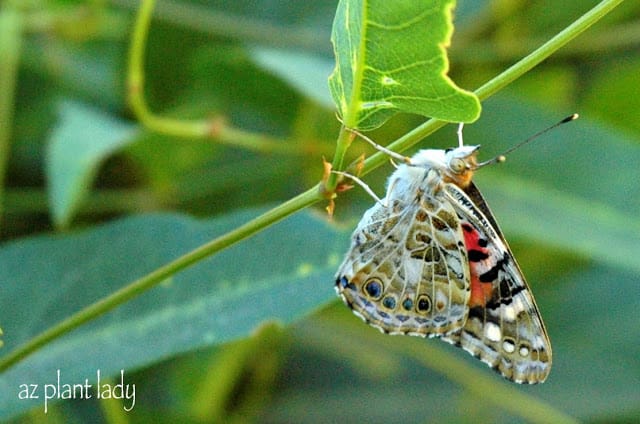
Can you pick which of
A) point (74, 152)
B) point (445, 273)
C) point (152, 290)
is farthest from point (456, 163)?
point (74, 152)

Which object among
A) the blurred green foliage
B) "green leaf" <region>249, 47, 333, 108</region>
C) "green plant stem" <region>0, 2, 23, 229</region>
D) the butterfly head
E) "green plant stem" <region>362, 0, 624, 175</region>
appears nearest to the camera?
"green plant stem" <region>362, 0, 624, 175</region>

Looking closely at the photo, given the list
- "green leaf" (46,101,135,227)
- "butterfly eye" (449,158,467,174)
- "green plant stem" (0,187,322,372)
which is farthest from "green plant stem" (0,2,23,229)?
"butterfly eye" (449,158,467,174)

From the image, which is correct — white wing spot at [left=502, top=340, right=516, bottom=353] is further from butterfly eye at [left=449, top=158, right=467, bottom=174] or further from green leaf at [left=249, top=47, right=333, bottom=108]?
green leaf at [left=249, top=47, right=333, bottom=108]

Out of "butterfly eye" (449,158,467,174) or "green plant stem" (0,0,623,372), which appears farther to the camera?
"butterfly eye" (449,158,467,174)

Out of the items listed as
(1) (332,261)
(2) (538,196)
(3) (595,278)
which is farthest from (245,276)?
(3) (595,278)

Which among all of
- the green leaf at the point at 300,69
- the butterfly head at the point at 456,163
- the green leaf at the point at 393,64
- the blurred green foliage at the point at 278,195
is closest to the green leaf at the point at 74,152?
the blurred green foliage at the point at 278,195

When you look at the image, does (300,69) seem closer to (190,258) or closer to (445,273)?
(445,273)

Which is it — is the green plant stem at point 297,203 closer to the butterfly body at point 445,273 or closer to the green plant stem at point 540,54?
the green plant stem at point 540,54
